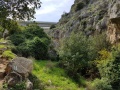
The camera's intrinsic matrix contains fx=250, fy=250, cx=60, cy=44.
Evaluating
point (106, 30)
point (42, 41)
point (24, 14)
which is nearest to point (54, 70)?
point (42, 41)

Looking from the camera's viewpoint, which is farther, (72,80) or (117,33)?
(117,33)

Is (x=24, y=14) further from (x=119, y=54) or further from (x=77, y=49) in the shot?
(x=77, y=49)

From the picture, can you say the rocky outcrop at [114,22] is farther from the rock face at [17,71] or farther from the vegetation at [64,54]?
the rock face at [17,71]

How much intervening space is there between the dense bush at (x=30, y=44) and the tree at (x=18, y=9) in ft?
70.0

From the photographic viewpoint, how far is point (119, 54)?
2586 cm

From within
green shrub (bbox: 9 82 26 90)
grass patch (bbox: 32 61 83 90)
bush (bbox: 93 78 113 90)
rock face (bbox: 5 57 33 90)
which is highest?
rock face (bbox: 5 57 33 90)

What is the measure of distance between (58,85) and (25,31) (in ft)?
57.9

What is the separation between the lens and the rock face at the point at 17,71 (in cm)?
2077

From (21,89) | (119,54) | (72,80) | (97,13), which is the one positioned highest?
(97,13)

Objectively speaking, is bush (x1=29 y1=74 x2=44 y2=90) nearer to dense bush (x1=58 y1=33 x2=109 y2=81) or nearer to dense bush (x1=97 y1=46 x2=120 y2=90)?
dense bush (x1=97 y1=46 x2=120 y2=90)

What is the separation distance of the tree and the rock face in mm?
7457

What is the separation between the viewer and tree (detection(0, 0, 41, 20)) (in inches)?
535

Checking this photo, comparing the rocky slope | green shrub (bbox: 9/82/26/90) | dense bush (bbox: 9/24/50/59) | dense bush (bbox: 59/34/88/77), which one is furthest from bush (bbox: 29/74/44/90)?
the rocky slope

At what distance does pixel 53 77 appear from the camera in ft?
95.9
